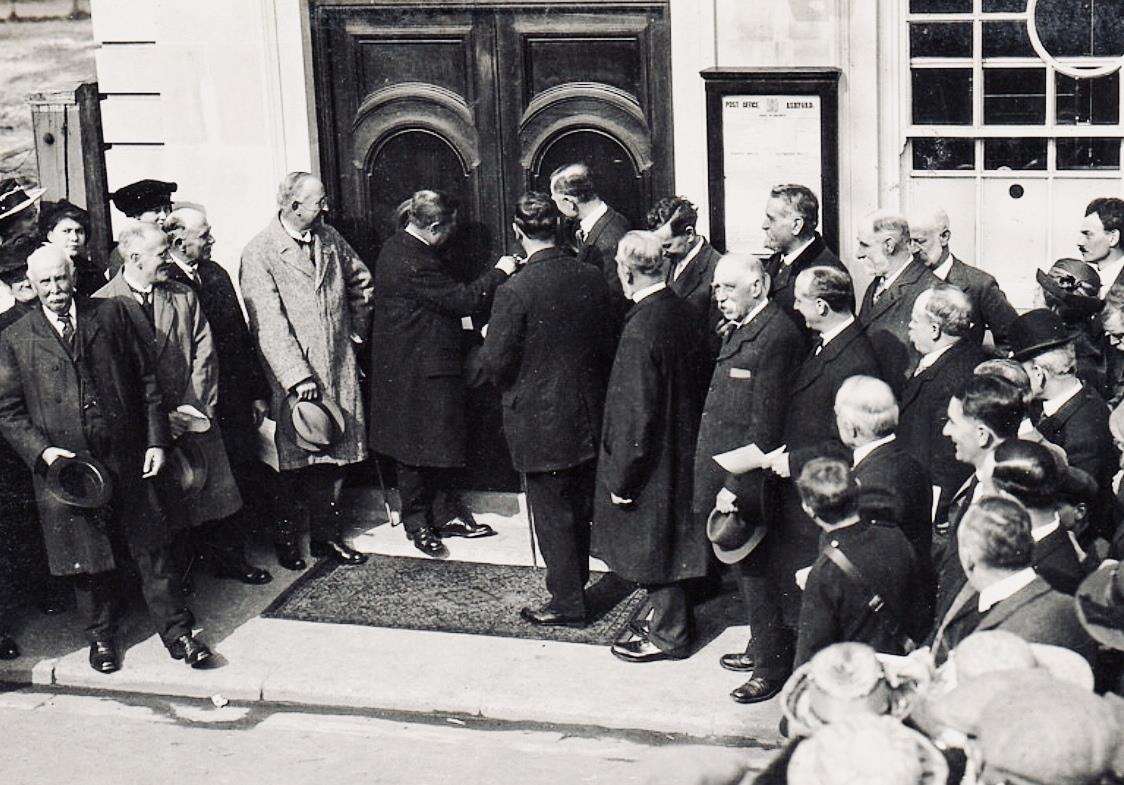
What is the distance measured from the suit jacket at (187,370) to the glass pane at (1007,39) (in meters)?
4.33

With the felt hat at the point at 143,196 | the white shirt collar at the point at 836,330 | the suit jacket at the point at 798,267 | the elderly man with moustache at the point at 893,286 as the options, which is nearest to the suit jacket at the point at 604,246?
the suit jacket at the point at 798,267

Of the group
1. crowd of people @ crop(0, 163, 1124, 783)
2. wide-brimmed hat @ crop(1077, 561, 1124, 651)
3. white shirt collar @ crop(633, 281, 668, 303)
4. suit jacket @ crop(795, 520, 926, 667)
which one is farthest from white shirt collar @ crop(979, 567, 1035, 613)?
white shirt collar @ crop(633, 281, 668, 303)

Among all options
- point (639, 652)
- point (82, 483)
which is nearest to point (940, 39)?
point (639, 652)

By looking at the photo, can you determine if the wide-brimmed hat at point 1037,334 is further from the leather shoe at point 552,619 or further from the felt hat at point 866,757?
the felt hat at point 866,757

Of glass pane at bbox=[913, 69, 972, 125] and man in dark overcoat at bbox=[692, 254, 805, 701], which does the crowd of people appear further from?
glass pane at bbox=[913, 69, 972, 125]

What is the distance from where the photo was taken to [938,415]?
7629 mm

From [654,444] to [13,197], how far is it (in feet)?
13.3

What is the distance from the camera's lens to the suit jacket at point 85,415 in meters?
8.13

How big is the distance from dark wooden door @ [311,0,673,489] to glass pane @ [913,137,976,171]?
1.37 metres

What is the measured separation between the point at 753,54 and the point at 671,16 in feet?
1.70

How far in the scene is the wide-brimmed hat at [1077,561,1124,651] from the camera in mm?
5102

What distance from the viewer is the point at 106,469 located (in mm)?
8180

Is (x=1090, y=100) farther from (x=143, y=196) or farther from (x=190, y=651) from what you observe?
(x=190, y=651)

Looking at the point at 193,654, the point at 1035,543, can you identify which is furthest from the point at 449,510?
the point at 1035,543
